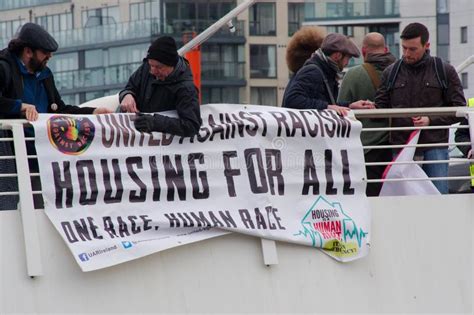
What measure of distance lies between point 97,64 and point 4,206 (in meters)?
78.7

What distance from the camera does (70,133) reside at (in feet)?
35.0

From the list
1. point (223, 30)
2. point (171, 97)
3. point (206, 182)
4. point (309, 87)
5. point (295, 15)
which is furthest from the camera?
point (295, 15)

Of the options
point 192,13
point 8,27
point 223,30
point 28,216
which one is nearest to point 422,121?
point 28,216

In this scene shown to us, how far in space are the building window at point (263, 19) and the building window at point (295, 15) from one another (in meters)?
1.08

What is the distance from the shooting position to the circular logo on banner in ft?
34.8

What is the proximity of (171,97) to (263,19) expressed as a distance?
75745 mm

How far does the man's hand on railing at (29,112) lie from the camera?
1060 centimetres

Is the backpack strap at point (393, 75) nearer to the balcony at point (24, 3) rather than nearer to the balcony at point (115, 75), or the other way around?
the balcony at point (115, 75)

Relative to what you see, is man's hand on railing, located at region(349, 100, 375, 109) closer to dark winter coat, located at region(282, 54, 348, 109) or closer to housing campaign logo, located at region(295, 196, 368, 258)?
dark winter coat, located at region(282, 54, 348, 109)

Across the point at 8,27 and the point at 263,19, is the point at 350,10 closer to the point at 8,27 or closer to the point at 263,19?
the point at 263,19

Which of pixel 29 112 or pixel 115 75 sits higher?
pixel 29 112

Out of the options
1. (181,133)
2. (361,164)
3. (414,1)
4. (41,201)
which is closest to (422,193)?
(361,164)

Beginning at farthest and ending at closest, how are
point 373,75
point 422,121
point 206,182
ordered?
point 373,75
point 422,121
point 206,182

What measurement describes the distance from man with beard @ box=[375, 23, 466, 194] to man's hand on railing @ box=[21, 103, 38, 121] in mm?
2894
